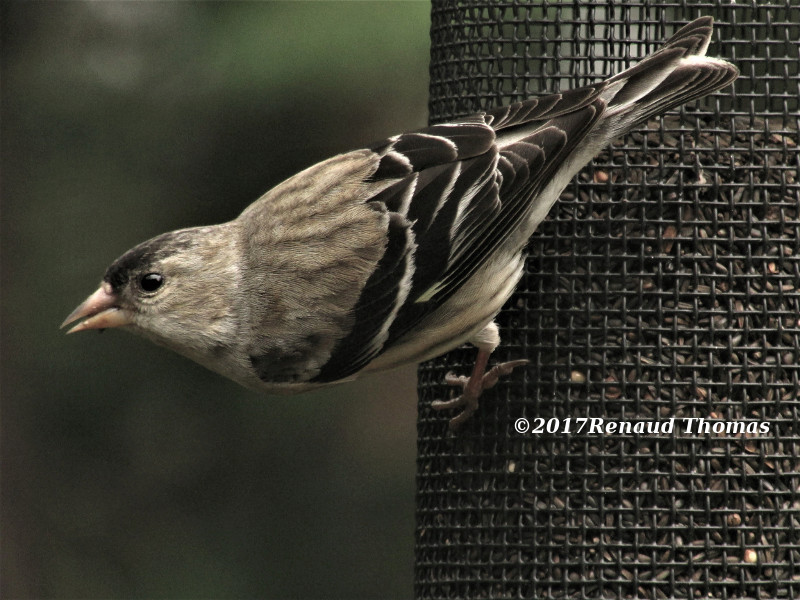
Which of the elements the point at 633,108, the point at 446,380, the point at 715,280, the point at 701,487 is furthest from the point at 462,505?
the point at 633,108

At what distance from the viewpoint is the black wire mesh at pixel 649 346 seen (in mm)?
5934

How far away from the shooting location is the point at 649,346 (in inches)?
239

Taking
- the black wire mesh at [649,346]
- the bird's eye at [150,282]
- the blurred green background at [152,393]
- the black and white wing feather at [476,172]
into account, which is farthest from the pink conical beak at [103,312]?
the blurred green background at [152,393]

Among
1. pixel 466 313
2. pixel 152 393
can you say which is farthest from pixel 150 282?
pixel 152 393

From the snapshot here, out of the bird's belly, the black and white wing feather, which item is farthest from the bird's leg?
the black and white wing feather

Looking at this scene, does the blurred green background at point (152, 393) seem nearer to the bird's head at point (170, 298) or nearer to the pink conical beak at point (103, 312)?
the bird's head at point (170, 298)

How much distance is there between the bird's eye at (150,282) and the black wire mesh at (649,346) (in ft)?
5.17

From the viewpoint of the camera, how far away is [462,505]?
635 centimetres

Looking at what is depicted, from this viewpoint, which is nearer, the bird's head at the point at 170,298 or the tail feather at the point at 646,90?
the tail feather at the point at 646,90

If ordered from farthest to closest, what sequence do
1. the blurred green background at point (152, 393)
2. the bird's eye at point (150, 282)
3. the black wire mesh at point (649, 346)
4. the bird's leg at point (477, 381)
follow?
the blurred green background at point (152, 393), the bird's leg at point (477, 381), the bird's eye at point (150, 282), the black wire mesh at point (649, 346)

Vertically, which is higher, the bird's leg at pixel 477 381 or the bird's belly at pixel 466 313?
the bird's belly at pixel 466 313

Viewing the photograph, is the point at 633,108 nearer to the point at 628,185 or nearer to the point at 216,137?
the point at 628,185

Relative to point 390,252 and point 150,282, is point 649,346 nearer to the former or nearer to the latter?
point 390,252

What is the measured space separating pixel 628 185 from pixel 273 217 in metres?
1.60
